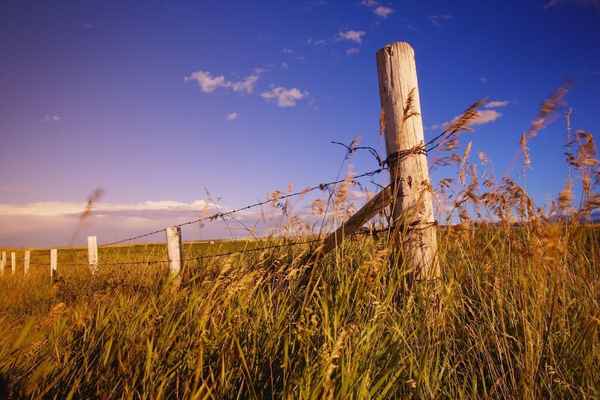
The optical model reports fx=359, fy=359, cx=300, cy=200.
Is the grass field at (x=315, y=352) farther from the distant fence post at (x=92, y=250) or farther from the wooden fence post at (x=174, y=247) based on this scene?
the distant fence post at (x=92, y=250)

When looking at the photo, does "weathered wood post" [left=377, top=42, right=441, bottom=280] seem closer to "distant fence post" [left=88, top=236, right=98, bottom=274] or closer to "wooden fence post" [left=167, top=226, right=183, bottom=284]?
"wooden fence post" [left=167, top=226, right=183, bottom=284]

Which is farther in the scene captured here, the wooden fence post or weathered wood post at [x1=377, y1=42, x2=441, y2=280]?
the wooden fence post

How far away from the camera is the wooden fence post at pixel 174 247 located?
15.2 feet

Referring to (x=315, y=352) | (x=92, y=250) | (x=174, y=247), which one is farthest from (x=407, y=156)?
(x=92, y=250)

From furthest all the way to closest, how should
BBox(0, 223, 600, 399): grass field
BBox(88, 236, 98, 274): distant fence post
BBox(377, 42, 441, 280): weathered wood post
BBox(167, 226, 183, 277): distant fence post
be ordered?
BBox(88, 236, 98, 274): distant fence post < BBox(167, 226, 183, 277): distant fence post < BBox(377, 42, 441, 280): weathered wood post < BBox(0, 223, 600, 399): grass field

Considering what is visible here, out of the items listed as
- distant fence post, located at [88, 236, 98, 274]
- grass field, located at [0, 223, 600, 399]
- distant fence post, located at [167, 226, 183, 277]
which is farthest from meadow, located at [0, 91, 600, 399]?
distant fence post, located at [88, 236, 98, 274]

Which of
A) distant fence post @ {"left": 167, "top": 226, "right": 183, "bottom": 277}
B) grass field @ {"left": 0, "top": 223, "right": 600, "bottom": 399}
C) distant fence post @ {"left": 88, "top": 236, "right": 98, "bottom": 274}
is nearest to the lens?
grass field @ {"left": 0, "top": 223, "right": 600, "bottom": 399}

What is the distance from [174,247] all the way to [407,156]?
3352 millimetres

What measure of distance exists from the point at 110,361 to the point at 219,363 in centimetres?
52

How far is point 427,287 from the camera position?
2.21 m

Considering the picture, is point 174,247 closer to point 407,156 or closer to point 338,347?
point 407,156

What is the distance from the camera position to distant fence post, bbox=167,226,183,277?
4.64 metres

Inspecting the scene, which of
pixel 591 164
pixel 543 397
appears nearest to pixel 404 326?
pixel 543 397

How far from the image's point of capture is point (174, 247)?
468cm
